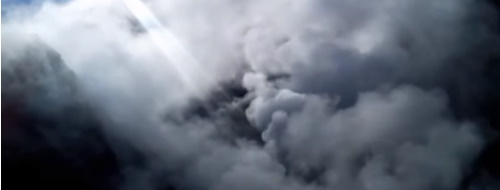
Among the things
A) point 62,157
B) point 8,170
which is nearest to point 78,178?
point 62,157

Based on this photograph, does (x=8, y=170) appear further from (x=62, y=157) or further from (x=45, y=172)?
(x=62, y=157)

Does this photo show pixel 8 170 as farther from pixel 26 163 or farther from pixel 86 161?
pixel 86 161

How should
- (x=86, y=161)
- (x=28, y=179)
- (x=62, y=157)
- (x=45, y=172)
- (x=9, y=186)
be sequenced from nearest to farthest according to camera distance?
(x=9, y=186) → (x=28, y=179) → (x=45, y=172) → (x=62, y=157) → (x=86, y=161)

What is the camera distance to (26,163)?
10294cm

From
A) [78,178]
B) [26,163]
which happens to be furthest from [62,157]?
[26,163]

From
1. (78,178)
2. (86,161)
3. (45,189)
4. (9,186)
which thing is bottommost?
(9,186)

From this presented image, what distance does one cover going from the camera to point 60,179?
112 m

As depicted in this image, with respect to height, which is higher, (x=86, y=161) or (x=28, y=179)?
(x=86, y=161)

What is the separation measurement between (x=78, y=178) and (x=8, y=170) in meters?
26.5

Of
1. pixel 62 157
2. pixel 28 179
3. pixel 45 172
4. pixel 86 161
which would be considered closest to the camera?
pixel 28 179

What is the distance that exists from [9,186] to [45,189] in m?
15.7

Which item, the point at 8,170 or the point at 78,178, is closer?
the point at 8,170

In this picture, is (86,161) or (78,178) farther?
(86,161)

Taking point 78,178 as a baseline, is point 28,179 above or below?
below
